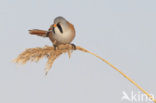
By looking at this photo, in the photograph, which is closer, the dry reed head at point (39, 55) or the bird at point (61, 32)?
the dry reed head at point (39, 55)

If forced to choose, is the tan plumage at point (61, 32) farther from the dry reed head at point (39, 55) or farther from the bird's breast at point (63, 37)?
the dry reed head at point (39, 55)

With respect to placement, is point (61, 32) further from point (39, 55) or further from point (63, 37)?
point (39, 55)

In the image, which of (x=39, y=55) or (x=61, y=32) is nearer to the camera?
(x=39, y=55)

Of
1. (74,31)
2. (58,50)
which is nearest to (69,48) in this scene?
(58,50)

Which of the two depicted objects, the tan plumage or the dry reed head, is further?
the tan plumage

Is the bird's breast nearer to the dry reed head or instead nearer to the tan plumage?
the tan plumage

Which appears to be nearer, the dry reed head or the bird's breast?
the dry reed head

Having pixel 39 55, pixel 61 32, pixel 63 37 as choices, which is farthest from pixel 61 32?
pixel 39 55

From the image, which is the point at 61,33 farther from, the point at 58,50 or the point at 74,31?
the point at 58,50

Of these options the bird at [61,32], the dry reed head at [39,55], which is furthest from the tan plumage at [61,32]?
the dry reed head at [39,55]

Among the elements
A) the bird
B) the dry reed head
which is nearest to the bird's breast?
the bird

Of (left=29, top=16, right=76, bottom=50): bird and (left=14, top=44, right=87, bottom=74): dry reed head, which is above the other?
(left=29, top=16, right=76, bottom=50): bird
